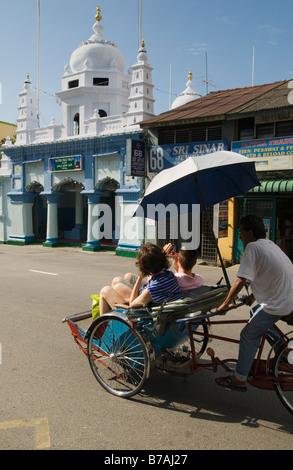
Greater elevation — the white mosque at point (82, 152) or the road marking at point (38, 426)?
the white mosque at point (82, 152)

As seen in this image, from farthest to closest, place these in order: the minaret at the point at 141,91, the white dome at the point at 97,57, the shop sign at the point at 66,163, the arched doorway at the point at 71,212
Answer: the white dome at the point at 97,57 → the arched doorway at the point at 71,212 → the shop sign at the point at 66,163 → the minaret at the point at 141,91

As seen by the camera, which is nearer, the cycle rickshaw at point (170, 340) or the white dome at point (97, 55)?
the cycle rickshaw at point (170, 340)

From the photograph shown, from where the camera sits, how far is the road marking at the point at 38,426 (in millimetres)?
3172

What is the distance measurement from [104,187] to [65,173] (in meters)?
2.35

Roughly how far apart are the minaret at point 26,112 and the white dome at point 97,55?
3056 millimetres

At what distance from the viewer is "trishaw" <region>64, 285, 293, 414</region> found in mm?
3510

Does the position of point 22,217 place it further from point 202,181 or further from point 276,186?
point 202,181

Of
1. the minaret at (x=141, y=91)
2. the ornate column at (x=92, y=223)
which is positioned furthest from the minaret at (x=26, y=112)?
the minaret at (x=141, y=91)

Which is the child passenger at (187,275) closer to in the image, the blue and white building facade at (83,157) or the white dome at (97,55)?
the blue and white building facade at (83,157)

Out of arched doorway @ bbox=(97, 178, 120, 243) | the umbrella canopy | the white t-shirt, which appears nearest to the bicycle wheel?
the white t-shirt

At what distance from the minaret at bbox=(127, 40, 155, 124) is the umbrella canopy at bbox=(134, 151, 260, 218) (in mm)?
13027

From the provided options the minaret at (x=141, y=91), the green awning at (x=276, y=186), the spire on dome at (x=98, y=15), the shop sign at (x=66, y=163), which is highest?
the spire on dome at (x=98, y=15)

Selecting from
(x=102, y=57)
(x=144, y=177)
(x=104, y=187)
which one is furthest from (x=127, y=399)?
(x=102, y=57)
